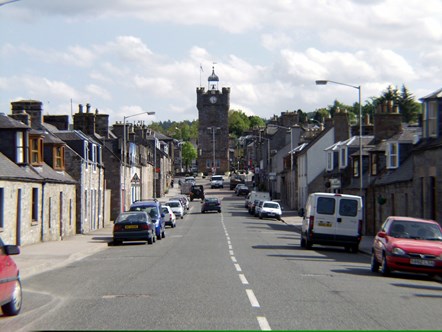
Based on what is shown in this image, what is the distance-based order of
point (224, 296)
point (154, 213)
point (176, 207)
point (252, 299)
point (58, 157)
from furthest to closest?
point (176, 207)
point (58, 157)
point (154, 213)
point (224, 296)
point (252, 299)

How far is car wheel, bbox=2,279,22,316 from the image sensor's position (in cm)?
1362

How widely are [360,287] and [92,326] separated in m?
7.90

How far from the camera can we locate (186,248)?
3244 cm

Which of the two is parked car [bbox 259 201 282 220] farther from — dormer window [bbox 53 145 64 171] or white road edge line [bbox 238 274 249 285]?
white road edge line [bbox 238 274 249 285]

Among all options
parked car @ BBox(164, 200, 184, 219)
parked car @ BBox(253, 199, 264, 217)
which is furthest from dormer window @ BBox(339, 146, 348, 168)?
parked car @ BBox(164, 200, 184, 219)

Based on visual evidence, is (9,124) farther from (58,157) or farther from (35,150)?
(58,157)

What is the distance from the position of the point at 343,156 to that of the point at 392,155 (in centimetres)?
1364

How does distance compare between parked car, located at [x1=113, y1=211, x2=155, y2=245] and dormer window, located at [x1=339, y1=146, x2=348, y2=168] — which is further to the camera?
dormer window, located at [x1=339, y1=146, x2=348, y2=168]

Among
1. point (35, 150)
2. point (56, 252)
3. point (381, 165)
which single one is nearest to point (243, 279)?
point (56, 252)

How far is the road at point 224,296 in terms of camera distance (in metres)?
12.1

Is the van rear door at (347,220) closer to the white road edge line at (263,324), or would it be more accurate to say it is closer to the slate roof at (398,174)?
the slate roof at (398,174)

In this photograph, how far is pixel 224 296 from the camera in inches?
600

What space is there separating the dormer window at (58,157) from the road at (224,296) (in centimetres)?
1784

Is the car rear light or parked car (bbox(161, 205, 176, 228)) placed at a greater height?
the car rear light
